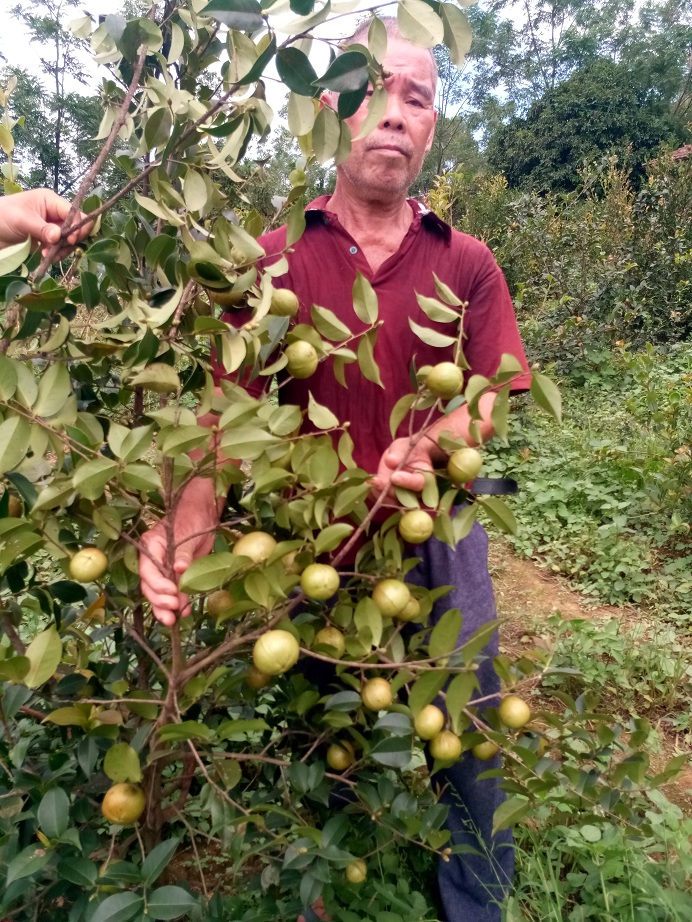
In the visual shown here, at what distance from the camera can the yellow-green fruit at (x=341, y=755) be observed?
1085 mm

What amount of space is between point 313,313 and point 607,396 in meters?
4.39

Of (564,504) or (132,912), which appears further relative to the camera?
(564,504)

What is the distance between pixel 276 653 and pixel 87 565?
248 mm

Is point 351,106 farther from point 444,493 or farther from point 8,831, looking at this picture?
point 8,831

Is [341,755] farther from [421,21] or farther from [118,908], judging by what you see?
[421,21]

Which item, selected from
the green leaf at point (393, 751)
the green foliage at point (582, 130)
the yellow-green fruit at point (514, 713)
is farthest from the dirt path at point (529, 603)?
the green foliage at point (582, 130)

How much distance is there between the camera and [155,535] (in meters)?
0.87

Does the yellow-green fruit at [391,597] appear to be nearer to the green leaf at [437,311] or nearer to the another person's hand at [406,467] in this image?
the another person's hand at [406,467]

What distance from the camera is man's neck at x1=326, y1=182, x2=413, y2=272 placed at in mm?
1469

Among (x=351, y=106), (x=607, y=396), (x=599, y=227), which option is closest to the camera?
(x=351, y=106)

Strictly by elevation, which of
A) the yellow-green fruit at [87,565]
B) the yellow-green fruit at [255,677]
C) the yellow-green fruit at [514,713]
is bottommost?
the yellow-green fruit at [514,713]

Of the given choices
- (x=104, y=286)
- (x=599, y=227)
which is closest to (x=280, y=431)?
(x=104, y=286)

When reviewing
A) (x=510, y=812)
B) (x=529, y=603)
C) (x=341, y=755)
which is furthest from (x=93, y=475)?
(x=529, y=603)

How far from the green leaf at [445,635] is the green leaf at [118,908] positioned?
502 mm
